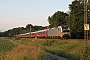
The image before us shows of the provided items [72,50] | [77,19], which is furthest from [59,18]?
[72,50]

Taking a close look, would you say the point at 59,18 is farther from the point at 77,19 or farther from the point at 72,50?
the point at 72,50

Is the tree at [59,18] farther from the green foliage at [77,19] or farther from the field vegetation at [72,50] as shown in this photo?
the field vegetation at [72,50]

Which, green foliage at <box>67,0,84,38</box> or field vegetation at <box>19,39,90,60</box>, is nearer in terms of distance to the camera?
field vegetation at <box>19,39,90,60</box>

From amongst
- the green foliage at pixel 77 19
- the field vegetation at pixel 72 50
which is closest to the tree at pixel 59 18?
the green foliage at pixel 77 19

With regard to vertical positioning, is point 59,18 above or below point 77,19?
above

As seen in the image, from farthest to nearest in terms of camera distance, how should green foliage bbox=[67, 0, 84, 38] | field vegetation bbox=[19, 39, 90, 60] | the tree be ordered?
1. the tree
2. green foliage bbox=[67, 0, 84, 38]
3. field vegetation bbox=[19, 39, 90, 60]

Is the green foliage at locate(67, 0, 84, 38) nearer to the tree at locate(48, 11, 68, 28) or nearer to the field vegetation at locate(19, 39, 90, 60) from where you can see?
the field vegetation at locate(19, 39, 90, 60)

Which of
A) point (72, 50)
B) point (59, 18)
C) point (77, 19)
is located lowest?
point (72, 50)

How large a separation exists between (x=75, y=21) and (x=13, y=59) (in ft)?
131

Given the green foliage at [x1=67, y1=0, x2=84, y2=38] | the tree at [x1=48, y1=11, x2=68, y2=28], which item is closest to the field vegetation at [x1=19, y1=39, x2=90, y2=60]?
the green foliage at [x1=67, y1=0, x2=84, y2=38]

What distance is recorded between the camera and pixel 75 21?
52406mm

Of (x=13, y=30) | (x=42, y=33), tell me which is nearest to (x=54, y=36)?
(x=42, y=33)

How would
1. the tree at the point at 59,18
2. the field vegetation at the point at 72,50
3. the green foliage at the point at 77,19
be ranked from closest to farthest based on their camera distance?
1. the field vegetation at the point at 72,50
2. the green foliage at the point at 77,19
3. the tree at the point at 59,18

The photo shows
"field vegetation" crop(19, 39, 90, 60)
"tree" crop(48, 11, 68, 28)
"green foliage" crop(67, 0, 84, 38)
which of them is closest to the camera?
"field vegetation" crop(19, 39, 90, 60)
